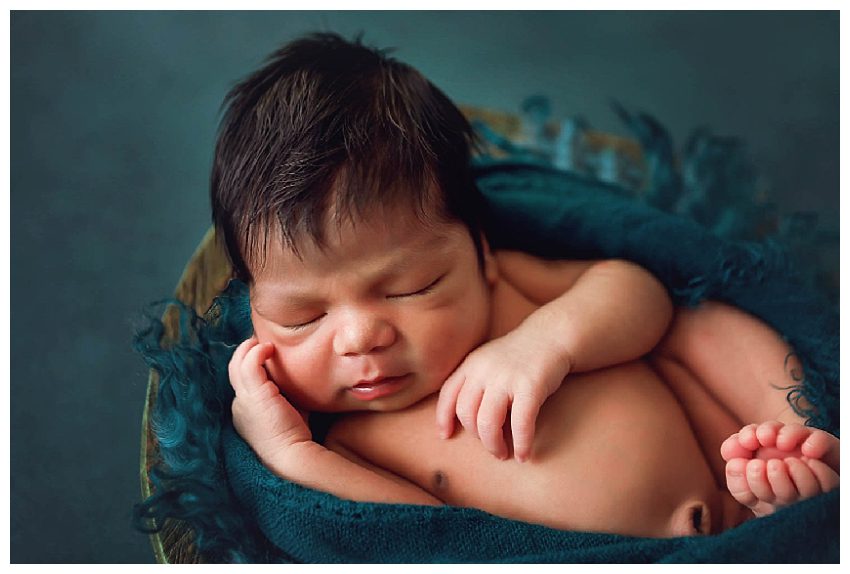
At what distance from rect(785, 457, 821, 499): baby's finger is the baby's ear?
0.29 m

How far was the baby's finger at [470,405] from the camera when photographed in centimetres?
70

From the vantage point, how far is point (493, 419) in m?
0.69

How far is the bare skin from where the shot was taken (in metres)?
0.69

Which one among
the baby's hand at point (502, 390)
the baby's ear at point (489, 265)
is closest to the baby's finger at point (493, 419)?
the baby's hand at point (502, 390)

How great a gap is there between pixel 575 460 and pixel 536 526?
63 millimetres

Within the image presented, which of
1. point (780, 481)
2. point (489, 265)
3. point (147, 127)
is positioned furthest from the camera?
point (147, 127)

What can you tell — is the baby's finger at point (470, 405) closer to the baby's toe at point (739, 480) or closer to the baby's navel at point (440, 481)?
the baby's navel at point (440, 481)

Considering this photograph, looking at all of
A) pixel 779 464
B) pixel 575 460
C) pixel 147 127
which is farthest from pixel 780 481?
pixel 147 127

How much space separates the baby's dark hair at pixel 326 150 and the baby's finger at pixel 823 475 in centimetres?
33

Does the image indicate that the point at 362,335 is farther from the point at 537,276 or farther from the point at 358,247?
the point at 537,276

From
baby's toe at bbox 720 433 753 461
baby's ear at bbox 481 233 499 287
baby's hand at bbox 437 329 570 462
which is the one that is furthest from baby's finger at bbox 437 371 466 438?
baby's toe at bbox 720 433 753 461

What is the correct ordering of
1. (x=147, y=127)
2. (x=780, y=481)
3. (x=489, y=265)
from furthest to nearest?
(x=147, y=127)
(x=489, y=265)
(x=780, y=481)

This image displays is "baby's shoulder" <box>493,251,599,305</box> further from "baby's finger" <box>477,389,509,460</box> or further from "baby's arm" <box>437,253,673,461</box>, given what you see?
"baby's finger" <box>477,389,509,460</box>
